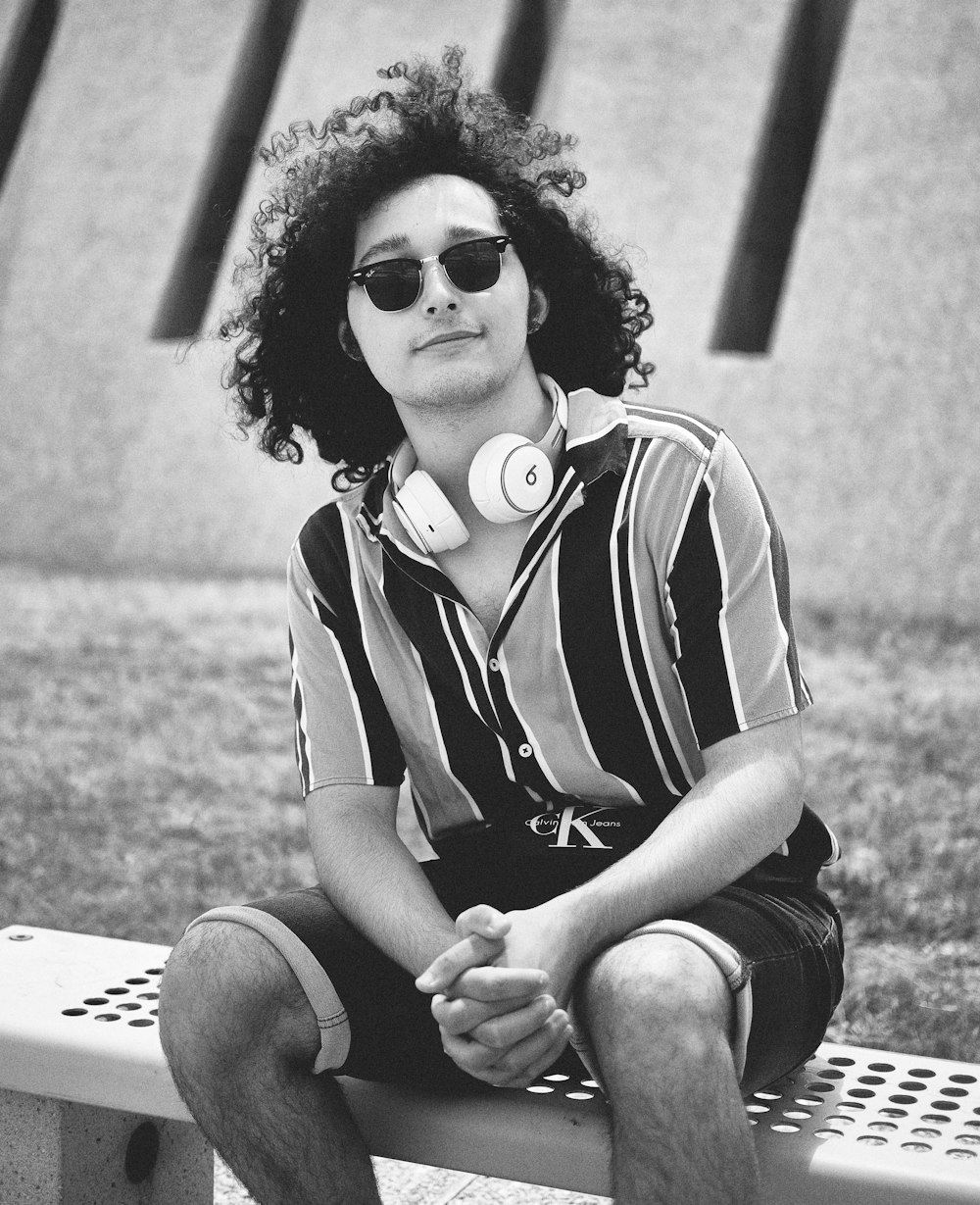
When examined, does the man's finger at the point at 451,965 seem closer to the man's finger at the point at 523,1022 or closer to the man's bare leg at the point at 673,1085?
the man's finger at the point at 523,1022

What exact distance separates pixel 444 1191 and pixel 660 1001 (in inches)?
55.8

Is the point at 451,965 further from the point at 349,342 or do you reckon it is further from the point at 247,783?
the point at 247,783

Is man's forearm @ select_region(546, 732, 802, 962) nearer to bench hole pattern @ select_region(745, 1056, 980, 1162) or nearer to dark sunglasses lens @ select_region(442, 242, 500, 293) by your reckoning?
bench hole pattern @ select_region(745, 1056, 980, 1162)

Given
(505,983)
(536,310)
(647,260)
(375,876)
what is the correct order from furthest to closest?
(647,260)
(536,310)
(375,876)
(505,983)

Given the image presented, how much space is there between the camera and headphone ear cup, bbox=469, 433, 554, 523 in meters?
2.36

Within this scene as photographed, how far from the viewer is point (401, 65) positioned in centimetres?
298

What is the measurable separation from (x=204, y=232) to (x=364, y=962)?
33.4 feet

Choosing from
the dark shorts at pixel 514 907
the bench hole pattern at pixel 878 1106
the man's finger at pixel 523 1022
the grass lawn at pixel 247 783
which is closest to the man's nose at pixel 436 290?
the dark shorts at pixel 514 907

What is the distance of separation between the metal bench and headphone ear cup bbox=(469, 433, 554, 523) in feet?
2.96

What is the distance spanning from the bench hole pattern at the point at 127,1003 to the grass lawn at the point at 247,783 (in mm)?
1660

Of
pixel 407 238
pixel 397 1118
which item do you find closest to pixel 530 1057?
pixel 397 1118

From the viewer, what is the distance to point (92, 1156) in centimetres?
255

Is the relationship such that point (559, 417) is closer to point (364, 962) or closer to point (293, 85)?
point (364, 962)

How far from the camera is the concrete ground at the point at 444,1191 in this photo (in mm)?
2988
